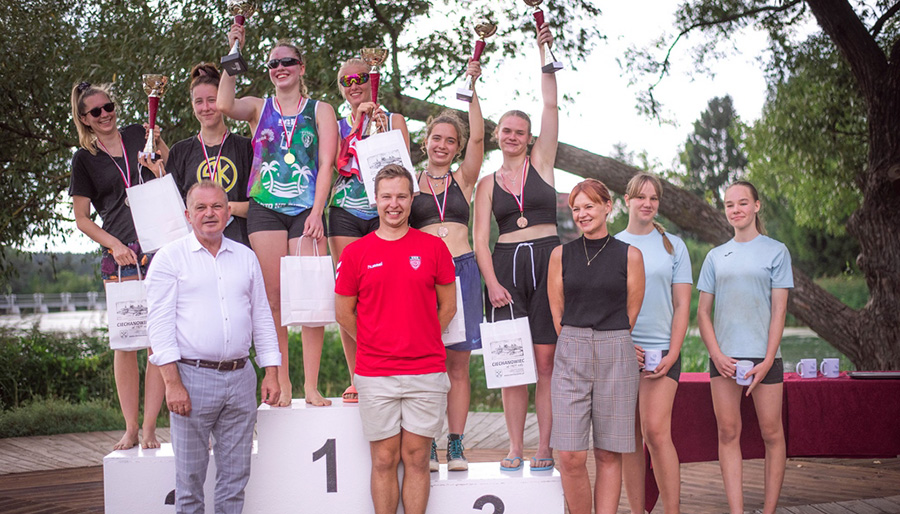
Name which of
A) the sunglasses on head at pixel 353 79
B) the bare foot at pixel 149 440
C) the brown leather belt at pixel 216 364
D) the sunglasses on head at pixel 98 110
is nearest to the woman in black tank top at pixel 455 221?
the sunglasses on head at pixel 353 79

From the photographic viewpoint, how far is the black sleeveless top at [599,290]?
3430 mm

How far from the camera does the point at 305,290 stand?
3760mm

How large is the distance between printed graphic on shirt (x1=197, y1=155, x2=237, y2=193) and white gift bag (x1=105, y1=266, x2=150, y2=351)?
63 cm

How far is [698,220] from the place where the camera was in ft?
28.0

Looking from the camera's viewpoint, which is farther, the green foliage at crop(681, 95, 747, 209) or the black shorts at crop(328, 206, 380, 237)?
the green foliage at crop(681, 95, 747, 209)

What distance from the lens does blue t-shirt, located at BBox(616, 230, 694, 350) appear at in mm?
3672

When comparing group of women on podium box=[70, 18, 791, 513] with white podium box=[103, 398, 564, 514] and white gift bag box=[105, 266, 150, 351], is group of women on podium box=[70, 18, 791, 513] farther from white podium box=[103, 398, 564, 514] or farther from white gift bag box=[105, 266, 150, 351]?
white podium box=[103, 398, 564, 514]

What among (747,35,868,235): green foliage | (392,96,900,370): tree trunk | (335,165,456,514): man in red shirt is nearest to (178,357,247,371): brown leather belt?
(335,165,456,514): man in red shirt

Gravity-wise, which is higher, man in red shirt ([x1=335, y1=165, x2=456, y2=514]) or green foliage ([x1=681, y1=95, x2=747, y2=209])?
green foliage ([x1=681, y1=95, x2=747, y2=209])

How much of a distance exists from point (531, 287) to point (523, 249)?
186 millimetres

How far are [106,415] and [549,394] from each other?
228 inches

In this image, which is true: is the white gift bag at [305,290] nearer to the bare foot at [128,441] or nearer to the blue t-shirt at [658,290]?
the bare foot at [128,441]

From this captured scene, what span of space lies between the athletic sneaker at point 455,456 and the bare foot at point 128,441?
5.25ft

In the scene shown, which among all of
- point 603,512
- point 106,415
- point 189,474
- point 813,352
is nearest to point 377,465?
point 189,474
